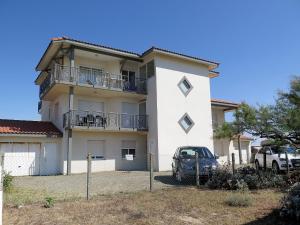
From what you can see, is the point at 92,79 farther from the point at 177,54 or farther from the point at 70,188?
the point at 70,188

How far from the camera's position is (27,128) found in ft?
64.9

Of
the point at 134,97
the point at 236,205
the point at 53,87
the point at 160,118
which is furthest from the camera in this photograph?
the point at 134,97

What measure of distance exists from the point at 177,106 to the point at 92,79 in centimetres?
669

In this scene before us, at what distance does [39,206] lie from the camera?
7703 millimetres

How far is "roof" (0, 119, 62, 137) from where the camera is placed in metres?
18.6

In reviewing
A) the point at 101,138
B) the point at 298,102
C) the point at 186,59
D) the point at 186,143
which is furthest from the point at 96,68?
the point at 298,102

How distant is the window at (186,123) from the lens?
72.5ft

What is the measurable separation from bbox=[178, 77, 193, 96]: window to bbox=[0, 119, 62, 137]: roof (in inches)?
384

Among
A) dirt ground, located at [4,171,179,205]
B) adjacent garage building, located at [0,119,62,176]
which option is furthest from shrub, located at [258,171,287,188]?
adjacent garage building, located at [0,119,62,176]

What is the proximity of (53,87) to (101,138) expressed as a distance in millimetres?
4932

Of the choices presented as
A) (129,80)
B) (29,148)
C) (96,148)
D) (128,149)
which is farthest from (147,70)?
(29,148)

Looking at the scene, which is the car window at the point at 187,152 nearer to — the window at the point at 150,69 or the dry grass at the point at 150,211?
the dry grass at the point at 150,211

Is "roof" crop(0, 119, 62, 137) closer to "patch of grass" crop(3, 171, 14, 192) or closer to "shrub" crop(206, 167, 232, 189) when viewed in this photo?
"patch of grass" crop(3, 171, 14, 192)

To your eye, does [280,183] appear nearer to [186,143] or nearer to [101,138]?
[186,143]
